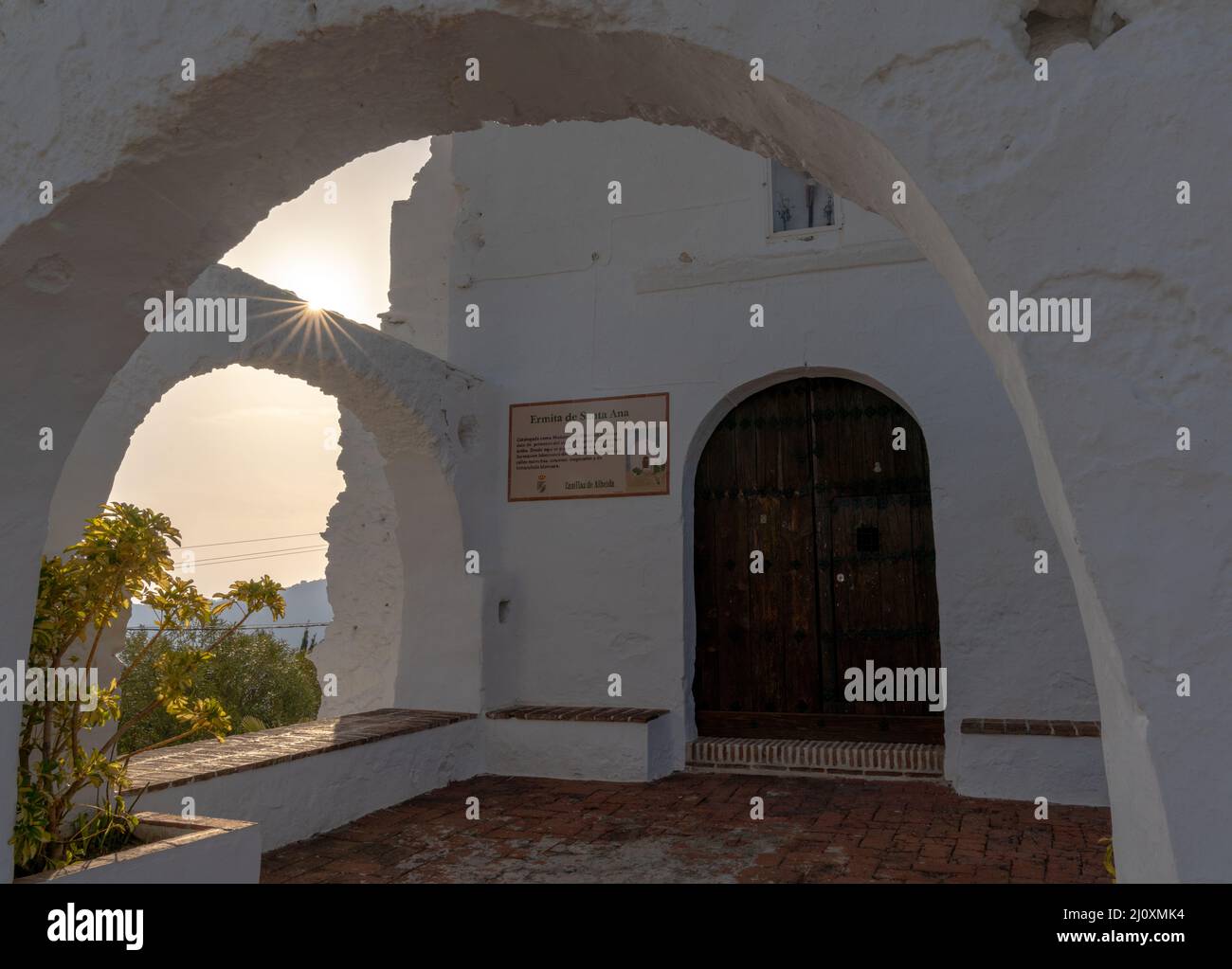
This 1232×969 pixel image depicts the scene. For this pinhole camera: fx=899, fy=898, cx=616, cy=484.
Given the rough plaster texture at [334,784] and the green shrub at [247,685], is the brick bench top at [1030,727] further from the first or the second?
the green shrub at [247,685]

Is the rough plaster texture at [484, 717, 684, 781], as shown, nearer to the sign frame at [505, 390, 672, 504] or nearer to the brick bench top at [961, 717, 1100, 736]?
the sign frame at [505, 390, 672, 504]

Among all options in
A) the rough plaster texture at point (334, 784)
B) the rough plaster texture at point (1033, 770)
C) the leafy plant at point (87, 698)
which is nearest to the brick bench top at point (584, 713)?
the rough plaster texture at point (334, 784)

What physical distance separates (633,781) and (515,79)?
15.0 ft

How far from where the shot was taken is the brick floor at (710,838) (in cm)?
388

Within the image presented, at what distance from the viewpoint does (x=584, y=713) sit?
5930 millimetres

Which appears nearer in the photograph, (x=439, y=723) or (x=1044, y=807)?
(x=1044, y=807)

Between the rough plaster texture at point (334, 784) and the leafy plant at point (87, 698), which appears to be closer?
the leafy plant at point (87, 698)

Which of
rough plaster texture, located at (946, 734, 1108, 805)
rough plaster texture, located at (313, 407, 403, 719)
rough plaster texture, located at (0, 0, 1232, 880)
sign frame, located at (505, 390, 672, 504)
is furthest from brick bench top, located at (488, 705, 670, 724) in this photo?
rough plaster texture, located at (0, 0, 1232, 880)

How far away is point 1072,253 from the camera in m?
1.50

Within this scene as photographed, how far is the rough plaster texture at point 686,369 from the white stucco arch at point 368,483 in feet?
1.45

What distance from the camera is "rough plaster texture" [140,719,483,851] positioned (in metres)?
4.03
